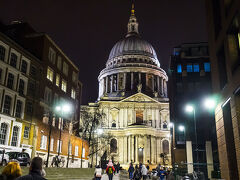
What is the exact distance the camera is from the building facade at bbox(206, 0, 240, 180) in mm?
16703

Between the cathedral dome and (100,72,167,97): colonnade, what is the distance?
44.4ft

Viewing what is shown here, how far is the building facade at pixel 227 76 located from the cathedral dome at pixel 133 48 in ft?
348

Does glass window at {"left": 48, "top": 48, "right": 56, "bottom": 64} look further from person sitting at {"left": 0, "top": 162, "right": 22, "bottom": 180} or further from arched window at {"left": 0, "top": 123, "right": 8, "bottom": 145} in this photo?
person sitting at {"left": 0, "top": 162, "right": 22, "bottom": 180}

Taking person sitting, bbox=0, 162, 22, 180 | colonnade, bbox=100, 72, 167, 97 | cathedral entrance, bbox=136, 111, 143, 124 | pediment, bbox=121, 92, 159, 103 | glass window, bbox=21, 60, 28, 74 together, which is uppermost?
colonnade, bbox=100, 72, 167, 97

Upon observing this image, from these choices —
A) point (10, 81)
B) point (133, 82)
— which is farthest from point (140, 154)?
point (10, 81)

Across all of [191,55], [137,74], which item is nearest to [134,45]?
[137,74]

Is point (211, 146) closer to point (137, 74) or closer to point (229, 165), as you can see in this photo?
point (229, 165)

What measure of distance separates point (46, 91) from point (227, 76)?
31.7 meters

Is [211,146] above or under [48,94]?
under

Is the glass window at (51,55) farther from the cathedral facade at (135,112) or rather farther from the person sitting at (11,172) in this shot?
the person sitting at (11,172)

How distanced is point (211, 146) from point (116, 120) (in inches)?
2306

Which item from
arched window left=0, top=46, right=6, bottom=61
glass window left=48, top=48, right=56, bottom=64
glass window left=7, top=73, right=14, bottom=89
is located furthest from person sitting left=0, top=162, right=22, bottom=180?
glass window left=48, top=48, right=56, bottom=64

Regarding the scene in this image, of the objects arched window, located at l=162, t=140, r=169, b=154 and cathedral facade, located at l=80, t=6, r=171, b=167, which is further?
arched window, located at l=162, t=140, r=169, b=154

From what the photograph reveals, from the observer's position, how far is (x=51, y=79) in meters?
46.3
